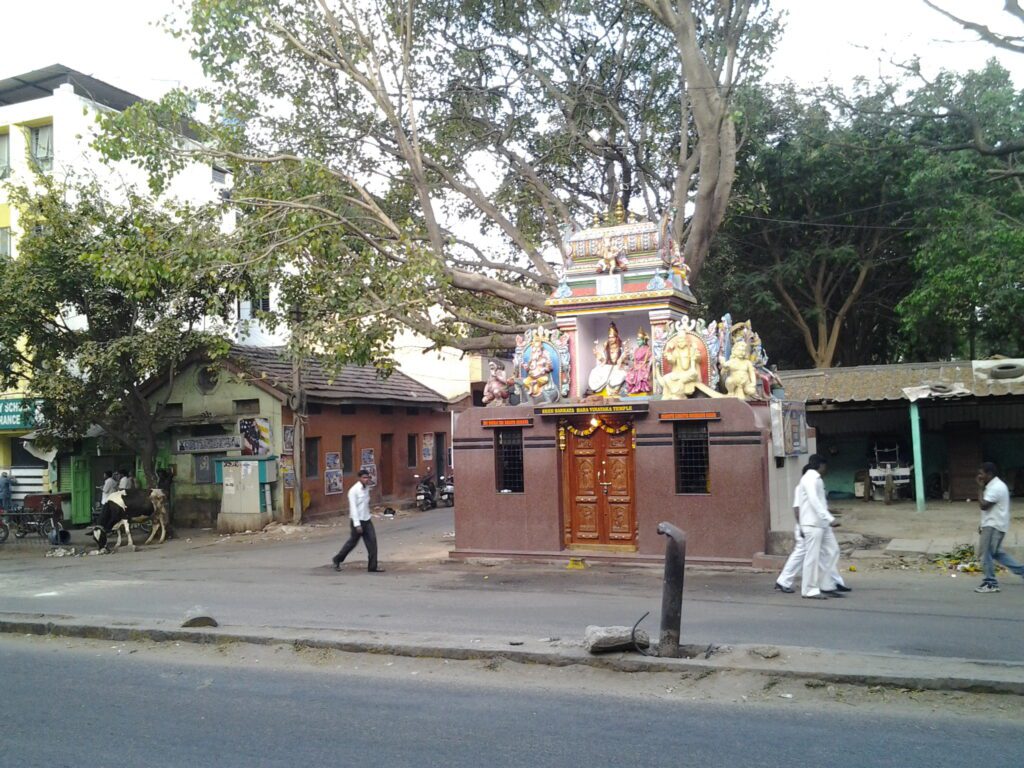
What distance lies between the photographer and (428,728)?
6016 millimetres

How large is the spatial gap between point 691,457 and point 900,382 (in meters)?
8.87

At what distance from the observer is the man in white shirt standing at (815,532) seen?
10664mm

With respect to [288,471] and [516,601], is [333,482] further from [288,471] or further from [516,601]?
[516,601]

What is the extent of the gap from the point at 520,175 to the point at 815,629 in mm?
13391

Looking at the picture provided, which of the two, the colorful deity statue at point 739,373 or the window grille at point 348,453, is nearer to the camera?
the colorful deity statue at point 739,373

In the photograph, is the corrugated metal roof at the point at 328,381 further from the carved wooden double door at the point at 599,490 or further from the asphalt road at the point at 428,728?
the asphalt road at the point at 428,728

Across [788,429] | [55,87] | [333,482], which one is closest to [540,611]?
[788,429]

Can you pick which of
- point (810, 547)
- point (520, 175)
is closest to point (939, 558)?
point (810, 547)

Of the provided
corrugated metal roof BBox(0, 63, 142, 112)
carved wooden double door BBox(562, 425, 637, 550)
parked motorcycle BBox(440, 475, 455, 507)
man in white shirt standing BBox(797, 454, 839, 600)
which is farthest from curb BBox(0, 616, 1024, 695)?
corrugated metal roof BBox(0, 63, 142, 112)

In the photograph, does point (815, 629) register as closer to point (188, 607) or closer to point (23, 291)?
point (188, 607)

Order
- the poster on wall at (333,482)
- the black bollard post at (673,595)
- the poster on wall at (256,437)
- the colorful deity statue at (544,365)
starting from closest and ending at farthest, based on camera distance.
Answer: the black bollard post at (673,595)
the colorful deity statue at (544,365)
the poster on wall at (256,437)
the poster on wall at (333,482)

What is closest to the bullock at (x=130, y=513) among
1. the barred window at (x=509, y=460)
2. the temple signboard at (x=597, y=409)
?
Result: the barred window at (x=509, y=460)

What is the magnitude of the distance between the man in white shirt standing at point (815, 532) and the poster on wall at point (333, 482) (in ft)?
56.3

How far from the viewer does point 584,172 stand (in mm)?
21141
